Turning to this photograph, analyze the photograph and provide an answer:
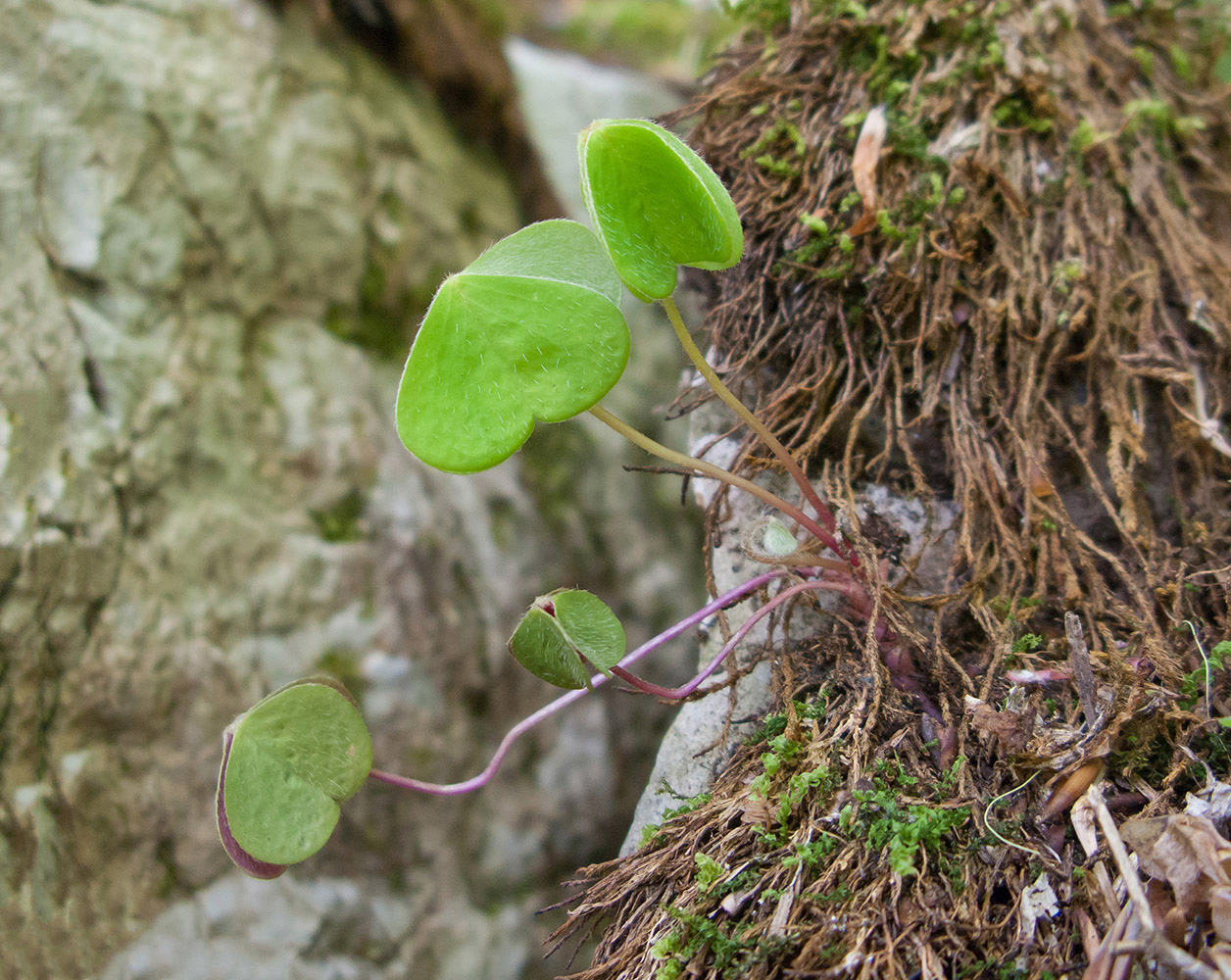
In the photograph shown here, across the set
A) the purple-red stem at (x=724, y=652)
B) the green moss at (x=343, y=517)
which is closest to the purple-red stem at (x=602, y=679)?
the purple-red stem at (x=724, y=652)

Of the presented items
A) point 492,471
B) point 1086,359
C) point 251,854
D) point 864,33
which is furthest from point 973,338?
point 492,471

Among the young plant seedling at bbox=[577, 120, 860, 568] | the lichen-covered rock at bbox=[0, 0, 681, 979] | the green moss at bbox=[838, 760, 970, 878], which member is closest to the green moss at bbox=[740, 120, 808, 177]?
the young plant seedling at bbox=[577, 120, 860, 568]

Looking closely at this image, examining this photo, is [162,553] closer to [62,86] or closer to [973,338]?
[62,86]

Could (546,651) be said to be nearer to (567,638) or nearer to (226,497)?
(567,638)

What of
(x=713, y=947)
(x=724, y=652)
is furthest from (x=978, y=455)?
(x=713, y=947)

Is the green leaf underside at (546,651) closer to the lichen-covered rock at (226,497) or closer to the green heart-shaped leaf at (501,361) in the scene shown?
the green heart-shaped leaf at (501,361)

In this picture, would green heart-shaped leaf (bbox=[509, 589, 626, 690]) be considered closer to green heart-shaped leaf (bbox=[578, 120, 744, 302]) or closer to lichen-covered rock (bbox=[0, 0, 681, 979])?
green heart-shaped leaf (bbox=[578, 120, 744, 302])
